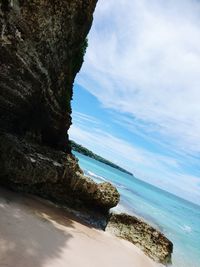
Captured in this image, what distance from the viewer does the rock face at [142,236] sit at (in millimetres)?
14578

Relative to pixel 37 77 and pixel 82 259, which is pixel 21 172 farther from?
pixel 82 259

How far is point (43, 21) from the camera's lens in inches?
473

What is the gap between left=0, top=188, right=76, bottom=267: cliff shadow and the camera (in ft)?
25.6

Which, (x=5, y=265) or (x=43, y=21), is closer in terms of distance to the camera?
(x=5, y=265)

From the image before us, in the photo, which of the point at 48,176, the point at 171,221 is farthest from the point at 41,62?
the point at 171,221

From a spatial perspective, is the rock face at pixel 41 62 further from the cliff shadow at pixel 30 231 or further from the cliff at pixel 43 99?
the cliff shadow at pixel 30 231

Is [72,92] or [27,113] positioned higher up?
[72,92]

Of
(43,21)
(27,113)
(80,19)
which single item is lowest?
(27,113)

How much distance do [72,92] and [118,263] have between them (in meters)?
7.69

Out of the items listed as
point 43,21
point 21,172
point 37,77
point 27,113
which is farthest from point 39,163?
point 43,21

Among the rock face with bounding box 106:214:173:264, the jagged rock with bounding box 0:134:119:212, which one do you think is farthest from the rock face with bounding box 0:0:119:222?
the rock face with bounding box 106:214:173:264

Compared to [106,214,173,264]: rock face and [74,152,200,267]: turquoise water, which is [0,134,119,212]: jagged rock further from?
[74,152,200,267]: turquoise water

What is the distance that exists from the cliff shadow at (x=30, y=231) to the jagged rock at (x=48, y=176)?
77 cm

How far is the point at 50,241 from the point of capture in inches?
377
